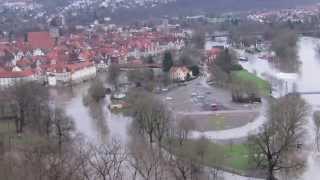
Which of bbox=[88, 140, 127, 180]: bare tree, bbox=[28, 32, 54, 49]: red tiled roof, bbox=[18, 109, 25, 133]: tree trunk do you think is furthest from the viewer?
bbox=[28, 32, 54, 49]: red tiled roof

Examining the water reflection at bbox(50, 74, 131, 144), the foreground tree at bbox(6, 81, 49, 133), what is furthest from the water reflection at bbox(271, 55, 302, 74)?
the foreground tree at bbox(6, 81, 49, 133)

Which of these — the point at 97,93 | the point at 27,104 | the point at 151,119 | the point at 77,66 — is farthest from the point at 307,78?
the point at 27,104

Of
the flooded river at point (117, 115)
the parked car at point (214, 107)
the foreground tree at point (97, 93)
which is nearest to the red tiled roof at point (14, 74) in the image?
the flooded river at point (117, 115)

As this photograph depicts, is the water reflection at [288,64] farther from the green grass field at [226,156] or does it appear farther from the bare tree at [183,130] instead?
the green grass field at [226,156]

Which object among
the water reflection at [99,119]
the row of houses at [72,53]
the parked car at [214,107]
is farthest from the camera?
the row of houses at [72,53]

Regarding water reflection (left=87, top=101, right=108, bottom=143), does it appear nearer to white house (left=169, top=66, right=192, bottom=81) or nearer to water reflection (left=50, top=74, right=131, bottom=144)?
water reflection (left=50, top=74, right=131, bottom=144)

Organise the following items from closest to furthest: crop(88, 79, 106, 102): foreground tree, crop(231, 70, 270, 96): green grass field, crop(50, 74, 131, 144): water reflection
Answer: crop(50, 74, 131, 144): water reflection
crop(88, 79, 106, 102): foreground tree
crop(231, 70, 270, 96): green grass field
